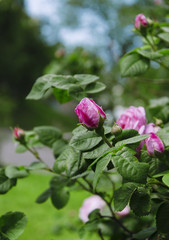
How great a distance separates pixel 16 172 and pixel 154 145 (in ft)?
0.90

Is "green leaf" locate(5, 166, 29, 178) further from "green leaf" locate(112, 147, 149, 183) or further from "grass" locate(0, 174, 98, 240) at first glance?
"grass" locate(0, 174, 98, 240)

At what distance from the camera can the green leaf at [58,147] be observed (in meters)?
0.60

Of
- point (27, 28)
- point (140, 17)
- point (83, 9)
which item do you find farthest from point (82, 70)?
point (27, 28)

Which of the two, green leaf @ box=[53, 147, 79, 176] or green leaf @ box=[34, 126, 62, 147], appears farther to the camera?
green leaf @ box=[34, 126, 62, 147]

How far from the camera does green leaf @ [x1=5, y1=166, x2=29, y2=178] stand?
1.82 ft

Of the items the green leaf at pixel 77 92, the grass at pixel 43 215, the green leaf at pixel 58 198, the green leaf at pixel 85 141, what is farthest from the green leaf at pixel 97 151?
the grass at pixel 43 215

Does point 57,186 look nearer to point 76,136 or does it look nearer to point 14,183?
point 14,183

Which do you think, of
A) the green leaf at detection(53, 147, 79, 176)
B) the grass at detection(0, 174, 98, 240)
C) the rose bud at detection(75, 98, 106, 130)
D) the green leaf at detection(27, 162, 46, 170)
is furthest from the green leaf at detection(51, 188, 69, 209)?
the grass at detection(0, 174, 98, 240)

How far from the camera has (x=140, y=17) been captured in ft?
2.10

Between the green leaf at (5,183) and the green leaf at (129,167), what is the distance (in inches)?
9.5

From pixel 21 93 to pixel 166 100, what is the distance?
1316cm

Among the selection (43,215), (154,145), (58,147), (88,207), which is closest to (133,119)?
(154,145)

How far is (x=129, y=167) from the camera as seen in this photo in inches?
15.0

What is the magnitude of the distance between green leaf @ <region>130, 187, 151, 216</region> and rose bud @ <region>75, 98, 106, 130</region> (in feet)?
0.38
